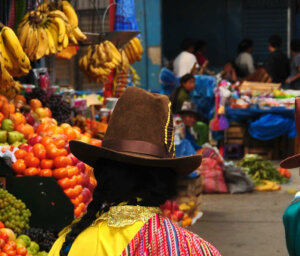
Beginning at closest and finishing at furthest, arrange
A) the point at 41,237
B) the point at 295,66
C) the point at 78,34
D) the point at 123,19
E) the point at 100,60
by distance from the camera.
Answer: the point at 41,237 → the point at 78,34 → the point at 100,60 → the point at 123,19 → the point at 295,66

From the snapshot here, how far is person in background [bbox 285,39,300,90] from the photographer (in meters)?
14.5

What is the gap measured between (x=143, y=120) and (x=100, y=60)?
598cm

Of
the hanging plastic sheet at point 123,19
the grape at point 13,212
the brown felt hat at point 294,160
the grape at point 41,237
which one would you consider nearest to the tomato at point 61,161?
the grape at point 13,212

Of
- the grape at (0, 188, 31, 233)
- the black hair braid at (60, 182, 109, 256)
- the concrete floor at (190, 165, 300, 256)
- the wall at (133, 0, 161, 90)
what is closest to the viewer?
the black hair braid at (60, 182, 109, 256)

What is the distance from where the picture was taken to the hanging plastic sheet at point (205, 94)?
12922 mm

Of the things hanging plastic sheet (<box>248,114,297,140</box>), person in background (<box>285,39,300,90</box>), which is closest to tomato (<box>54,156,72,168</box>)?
hanging plastic sheet (<box>248,114,297,140</box>)

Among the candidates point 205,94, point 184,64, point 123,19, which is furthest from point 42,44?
point 184,64

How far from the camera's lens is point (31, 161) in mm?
5770

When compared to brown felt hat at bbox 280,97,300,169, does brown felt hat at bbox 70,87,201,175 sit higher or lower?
higher

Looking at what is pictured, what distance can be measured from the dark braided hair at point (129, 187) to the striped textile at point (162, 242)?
93 millimetres

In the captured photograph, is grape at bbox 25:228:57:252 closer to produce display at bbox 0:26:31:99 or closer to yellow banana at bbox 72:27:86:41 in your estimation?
produce display at bbox 0:26:31:99

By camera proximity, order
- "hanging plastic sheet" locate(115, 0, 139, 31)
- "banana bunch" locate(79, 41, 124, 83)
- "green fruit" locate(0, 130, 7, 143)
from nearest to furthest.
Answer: "green fruit" locate(0, 130, 7, 143)
"banana bunch" locate(79, 41, 124, 83)
"hanging plastic sheet" locate(115, 0, 139, 31)

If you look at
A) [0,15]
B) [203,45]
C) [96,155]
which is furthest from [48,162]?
[203,45]

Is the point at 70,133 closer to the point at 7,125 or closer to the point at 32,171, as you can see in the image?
the point at 7,125
